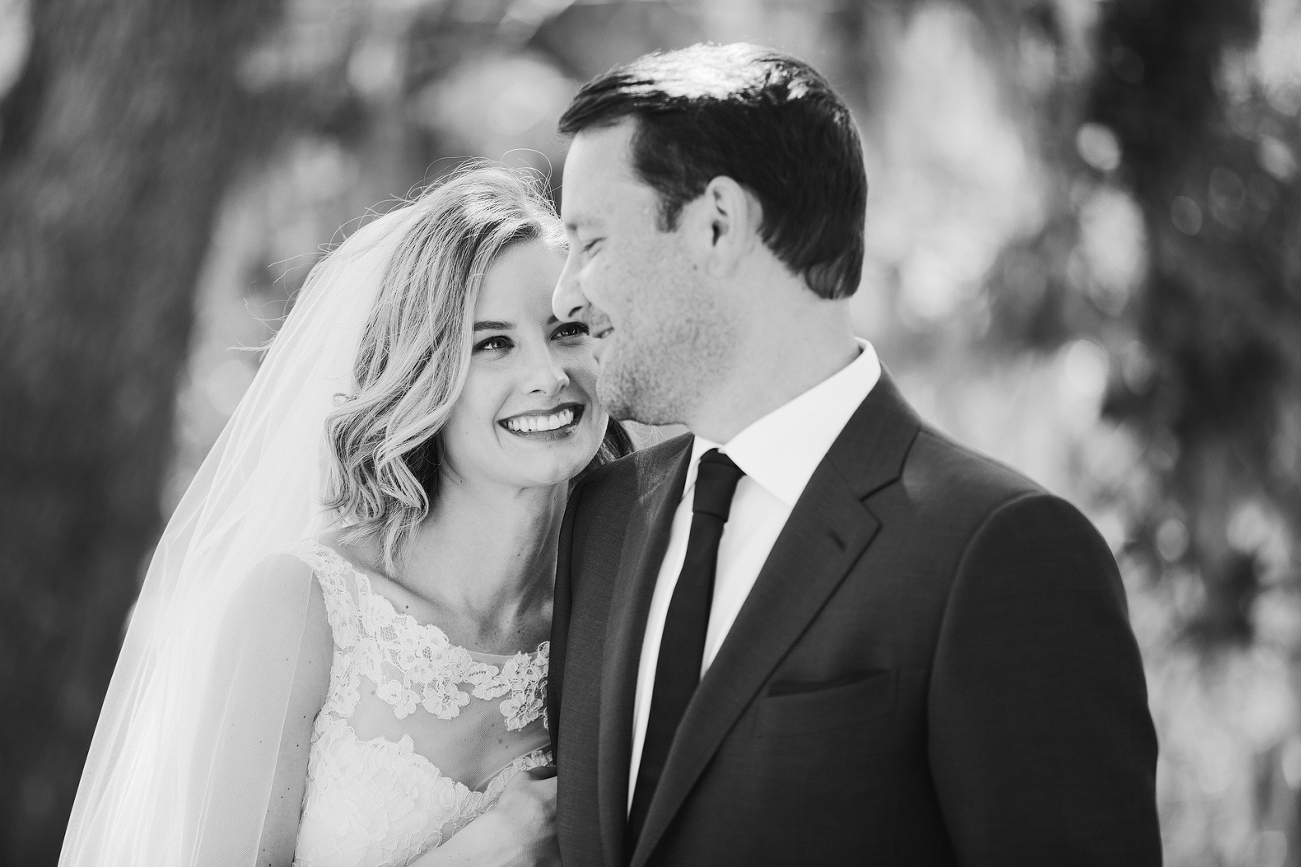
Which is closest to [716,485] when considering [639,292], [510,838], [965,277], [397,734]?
[639,292]

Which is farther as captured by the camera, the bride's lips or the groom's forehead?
the bride's lips

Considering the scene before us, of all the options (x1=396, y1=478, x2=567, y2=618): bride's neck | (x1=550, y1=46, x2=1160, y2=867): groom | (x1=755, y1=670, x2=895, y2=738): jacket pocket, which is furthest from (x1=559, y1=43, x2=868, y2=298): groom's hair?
(x1=396, y1=478, x2=567, y2=618): bride's neck

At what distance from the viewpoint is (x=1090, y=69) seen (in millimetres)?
4168

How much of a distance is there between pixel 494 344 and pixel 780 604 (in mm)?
1019

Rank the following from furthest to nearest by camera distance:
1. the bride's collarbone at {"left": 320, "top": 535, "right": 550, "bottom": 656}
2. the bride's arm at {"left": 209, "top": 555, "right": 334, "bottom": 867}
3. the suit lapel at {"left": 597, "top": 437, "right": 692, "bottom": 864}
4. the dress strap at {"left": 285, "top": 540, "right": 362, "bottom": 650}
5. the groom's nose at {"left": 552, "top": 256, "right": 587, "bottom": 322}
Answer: the bride's collarbone at {"left": 320, "top": 535, "right": 550, "bottom": 656} → the dress strap at {"left": 285, "top": 540, "right": 362, "bottom": 650} → the bride's arm at {"left": 209, "top": 555, "right": 334, "bottom": 867} → the groom's nose at {"left": 552, "top": 256, "right": 587, "bottom": 322} → the suit lapel at {"left": 597, "top": 437, "right": 692, "bottom": 864}

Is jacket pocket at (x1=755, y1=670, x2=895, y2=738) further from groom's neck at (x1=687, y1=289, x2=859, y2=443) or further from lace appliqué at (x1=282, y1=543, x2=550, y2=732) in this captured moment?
lace appliqué at (x1=282, y1=543, x2=550, y2=732)

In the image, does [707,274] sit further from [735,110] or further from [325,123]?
[325,123]

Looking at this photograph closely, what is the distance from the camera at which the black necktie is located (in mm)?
1774

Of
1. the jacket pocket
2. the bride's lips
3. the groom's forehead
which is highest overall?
the groom's forehead

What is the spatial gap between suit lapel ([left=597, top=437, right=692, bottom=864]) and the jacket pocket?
255 millimetres

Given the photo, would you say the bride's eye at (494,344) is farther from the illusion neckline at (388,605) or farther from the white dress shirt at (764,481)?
the white dress shirt at (764,481)

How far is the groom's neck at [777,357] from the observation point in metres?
1.89

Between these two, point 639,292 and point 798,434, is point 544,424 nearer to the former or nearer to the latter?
point 639,292

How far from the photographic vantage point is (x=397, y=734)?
7.93ft
